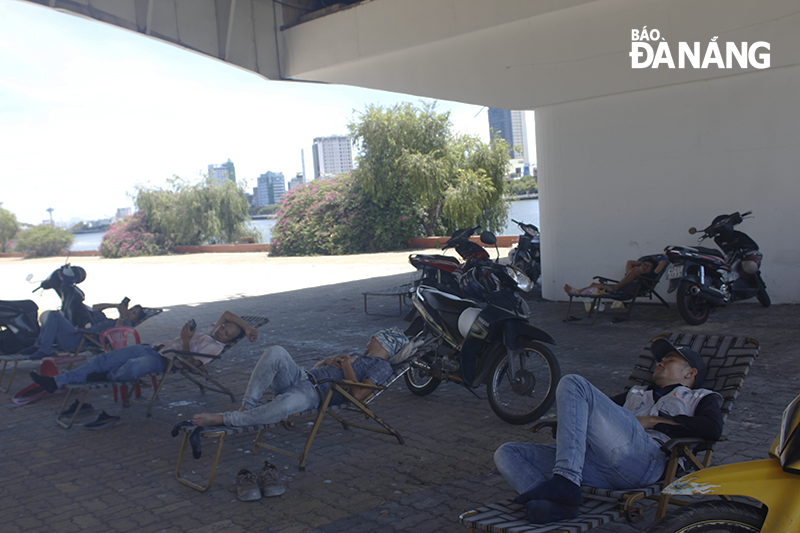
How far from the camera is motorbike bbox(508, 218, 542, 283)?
441 inches

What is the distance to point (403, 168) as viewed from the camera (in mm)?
24484

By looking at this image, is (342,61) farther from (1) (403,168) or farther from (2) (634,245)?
(1) (403,168)

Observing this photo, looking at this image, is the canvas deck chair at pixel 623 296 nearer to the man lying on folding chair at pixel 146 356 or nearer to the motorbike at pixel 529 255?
the motorbike at pixel 529 255

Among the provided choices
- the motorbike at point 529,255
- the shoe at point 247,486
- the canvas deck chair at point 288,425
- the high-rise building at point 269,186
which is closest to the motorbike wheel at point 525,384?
the canvas deck chair at point 288,425

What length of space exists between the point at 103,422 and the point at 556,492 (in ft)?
13.4

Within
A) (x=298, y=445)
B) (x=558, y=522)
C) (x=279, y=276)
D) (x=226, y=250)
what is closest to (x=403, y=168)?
(x=279, y=276)

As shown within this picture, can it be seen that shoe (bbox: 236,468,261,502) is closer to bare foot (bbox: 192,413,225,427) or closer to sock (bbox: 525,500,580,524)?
bare foot (bbox: 192,413,225,427)

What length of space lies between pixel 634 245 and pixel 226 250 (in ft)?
79.6

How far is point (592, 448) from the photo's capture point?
107 inches

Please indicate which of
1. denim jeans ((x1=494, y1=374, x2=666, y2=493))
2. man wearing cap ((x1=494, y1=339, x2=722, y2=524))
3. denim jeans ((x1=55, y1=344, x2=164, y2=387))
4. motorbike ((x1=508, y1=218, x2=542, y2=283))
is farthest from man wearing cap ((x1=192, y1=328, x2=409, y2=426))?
motorbike ((x1=508, y1=218, x2=542, y2=283))

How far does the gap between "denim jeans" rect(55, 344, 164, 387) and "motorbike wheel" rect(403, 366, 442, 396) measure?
7.26 ft

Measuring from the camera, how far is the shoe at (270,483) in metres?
3.56

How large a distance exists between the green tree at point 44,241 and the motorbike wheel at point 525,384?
3767 cm

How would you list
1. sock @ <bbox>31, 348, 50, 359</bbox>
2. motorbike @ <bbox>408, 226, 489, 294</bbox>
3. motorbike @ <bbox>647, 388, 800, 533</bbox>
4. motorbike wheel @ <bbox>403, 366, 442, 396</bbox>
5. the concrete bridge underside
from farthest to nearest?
motorbike @ <bbox>408, 226, 489, 294</bbox>, the concrete bridge underside, sock @ <bbox>31, 348, 50, 359</bbox>, motorbike wheel @ <bbox>403, 366, 442, 396</bbox>, motorbike @ <bbox>647, 388, 800, 533</bbox>
